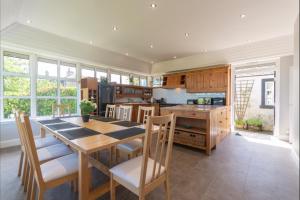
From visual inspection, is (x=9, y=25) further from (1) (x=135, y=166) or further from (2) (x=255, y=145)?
(2) (x=255, y=145)

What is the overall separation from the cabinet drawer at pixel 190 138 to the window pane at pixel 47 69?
382 centimetres

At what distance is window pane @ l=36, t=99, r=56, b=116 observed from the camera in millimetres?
3906

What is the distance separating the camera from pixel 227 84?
4500 millimetres

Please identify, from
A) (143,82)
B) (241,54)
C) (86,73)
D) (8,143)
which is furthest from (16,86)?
(241,54)

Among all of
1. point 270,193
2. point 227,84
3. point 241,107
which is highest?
point 227,84

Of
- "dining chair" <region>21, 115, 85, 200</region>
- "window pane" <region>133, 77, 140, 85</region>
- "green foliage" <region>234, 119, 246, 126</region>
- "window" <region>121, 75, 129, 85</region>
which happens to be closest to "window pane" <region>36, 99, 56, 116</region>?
"window" <region>121, 75, 129, 85</region>

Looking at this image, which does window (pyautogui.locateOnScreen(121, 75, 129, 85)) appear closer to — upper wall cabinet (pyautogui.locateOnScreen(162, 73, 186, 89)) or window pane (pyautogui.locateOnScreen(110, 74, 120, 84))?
window pane (pyautogui.locateOnScreen(110, 74, 120, 84))

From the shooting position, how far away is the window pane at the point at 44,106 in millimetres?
3906

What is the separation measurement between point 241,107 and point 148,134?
19.1 feet

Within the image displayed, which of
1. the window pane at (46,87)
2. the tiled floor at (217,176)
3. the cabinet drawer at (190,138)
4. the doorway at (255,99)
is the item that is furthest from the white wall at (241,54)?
the window pane at (46,87)

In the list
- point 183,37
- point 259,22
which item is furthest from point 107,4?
point 259,22

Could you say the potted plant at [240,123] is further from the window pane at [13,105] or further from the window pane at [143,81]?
the window pane at [13,105]

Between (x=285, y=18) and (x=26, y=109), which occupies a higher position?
→ (x=285, y=18)

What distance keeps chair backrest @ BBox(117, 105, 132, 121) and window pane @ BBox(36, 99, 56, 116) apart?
239 cm
